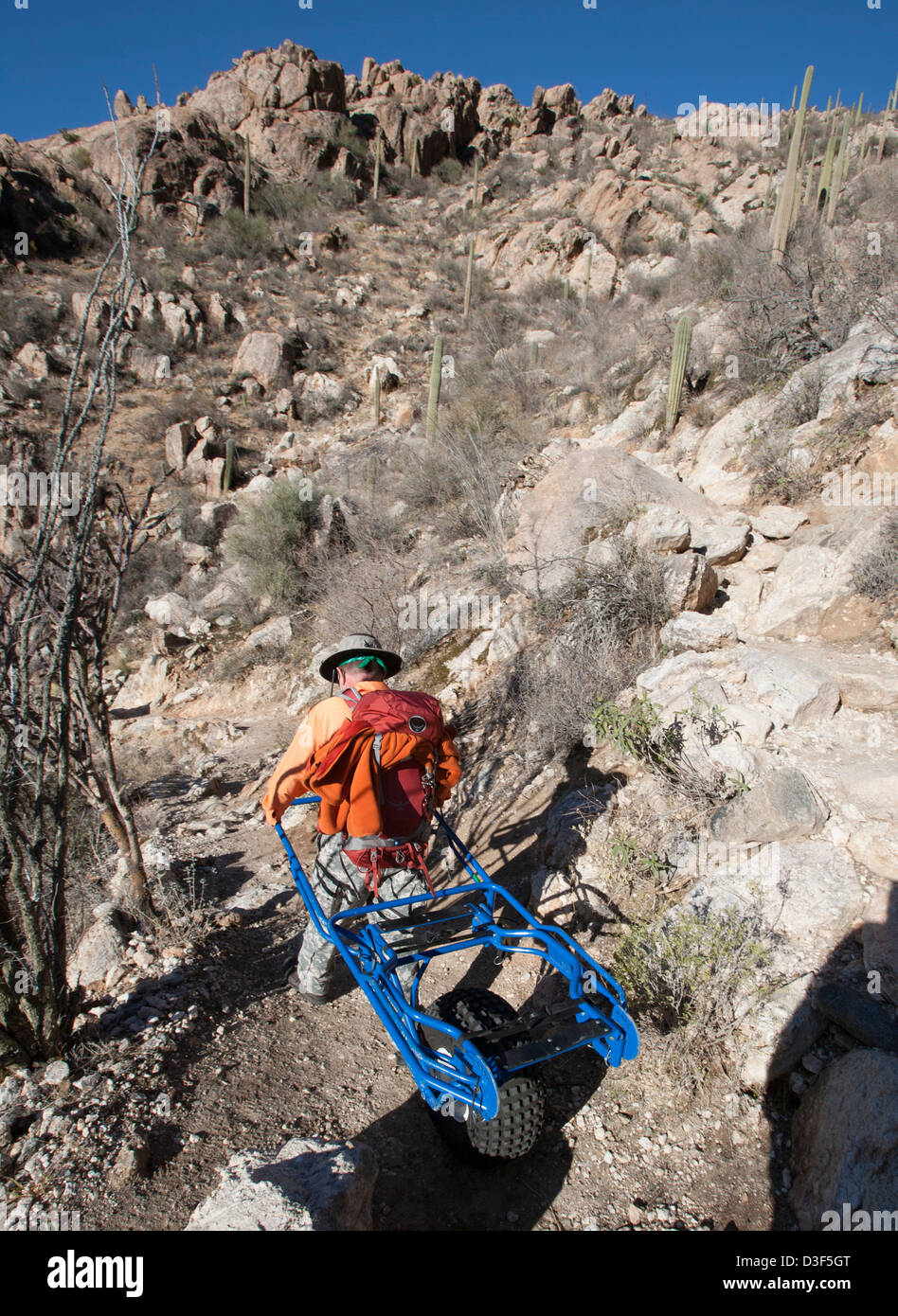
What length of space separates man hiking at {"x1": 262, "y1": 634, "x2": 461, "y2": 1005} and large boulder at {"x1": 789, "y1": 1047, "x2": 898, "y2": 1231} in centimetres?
155

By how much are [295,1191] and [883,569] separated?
5.23 meters

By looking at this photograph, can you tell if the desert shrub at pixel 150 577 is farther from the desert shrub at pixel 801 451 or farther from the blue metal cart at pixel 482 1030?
the blue metal cart at pixel 482 1030

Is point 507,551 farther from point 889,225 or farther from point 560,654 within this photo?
point 889,225

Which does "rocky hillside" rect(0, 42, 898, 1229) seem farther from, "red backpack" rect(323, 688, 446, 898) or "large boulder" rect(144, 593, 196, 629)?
"red backpack" rect(323, 688, 446, 898)

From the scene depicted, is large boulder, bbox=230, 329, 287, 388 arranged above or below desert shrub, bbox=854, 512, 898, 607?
above

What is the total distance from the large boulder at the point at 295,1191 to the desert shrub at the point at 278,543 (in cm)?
925

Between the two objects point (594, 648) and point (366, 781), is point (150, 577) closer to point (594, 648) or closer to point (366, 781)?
point (594, 648)

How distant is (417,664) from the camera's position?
295 inches

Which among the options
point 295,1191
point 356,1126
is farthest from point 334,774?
point 356,1126

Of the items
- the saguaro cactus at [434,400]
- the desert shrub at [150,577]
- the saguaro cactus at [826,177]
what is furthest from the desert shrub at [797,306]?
the desert shrub at [150,577]

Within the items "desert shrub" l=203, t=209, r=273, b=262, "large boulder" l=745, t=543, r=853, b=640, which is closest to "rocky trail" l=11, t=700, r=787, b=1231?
"large boulder" l=745, t=543, r=853, b=640

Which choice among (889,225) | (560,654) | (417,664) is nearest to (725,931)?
(560,654)

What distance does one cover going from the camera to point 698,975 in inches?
107

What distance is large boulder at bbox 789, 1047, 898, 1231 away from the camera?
190 centimetres
